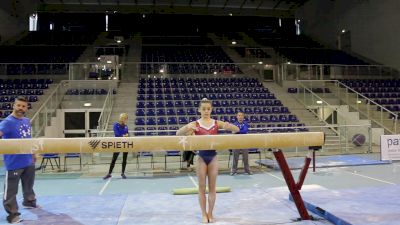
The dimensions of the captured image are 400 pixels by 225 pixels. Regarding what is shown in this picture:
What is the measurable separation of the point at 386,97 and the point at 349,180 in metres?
12.0

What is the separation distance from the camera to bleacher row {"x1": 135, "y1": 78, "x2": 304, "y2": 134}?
50.3ft

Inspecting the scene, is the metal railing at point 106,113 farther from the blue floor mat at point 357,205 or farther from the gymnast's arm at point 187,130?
the blue floor mat at point 357,205

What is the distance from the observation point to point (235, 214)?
5.16 m

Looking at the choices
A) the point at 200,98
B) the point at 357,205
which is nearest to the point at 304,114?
the point at 200,98

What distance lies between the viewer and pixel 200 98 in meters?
17.6

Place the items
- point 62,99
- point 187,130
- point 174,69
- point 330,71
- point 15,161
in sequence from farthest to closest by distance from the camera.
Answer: point 174,69 → point 330,71 → point 62,99 → point 15,161 → point 187,130

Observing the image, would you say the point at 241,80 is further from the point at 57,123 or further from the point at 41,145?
the point at 41,145

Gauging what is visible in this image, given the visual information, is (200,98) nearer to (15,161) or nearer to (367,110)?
(367,110)

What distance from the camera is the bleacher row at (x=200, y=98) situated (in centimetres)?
1534

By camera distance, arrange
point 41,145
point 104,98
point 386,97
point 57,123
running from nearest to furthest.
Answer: point 41,145 → point 57,123 → point 104,98 → point 386,97

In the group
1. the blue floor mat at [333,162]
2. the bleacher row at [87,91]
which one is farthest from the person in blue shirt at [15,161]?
the bleacher row at [87,91]

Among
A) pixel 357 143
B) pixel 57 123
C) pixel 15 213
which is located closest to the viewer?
pixel 15 213

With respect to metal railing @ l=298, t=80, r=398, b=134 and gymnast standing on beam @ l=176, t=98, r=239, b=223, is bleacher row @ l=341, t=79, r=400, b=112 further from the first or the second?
gymnast standing on beam @ l=176, t=98, r=239, b=223

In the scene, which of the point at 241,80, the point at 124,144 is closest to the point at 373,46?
the point at 241,80
